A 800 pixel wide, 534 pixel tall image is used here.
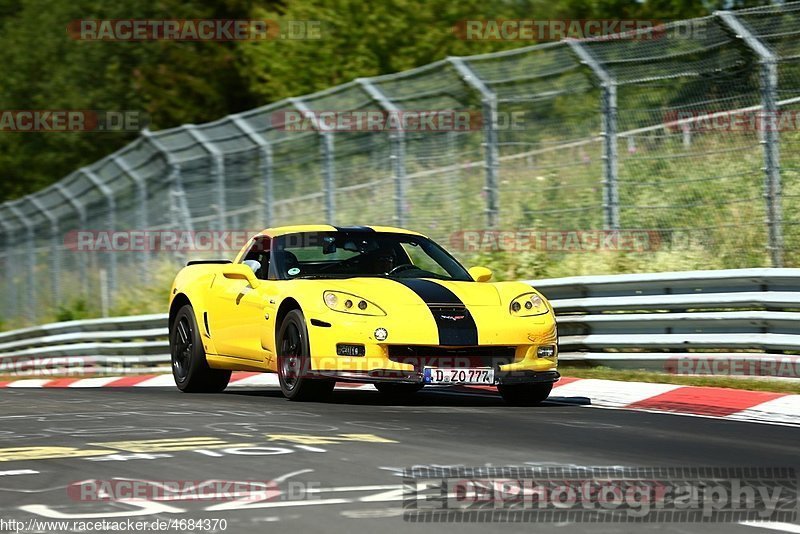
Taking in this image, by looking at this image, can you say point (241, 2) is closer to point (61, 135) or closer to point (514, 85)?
point (61, 135)

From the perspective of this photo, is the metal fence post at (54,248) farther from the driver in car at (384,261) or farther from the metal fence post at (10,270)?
the driver in car at (384,261)

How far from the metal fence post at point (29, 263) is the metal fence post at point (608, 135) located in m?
16.4

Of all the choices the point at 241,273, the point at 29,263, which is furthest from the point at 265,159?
the point at 29,263

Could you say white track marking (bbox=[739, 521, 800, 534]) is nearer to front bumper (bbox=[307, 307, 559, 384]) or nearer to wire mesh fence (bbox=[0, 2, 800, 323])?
front bumper (bbox=[307, 307, 559, 384])

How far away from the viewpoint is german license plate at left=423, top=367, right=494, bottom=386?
32.4ft

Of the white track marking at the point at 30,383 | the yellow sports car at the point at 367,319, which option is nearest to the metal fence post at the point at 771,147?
the yellow sports car at the point at 367,319

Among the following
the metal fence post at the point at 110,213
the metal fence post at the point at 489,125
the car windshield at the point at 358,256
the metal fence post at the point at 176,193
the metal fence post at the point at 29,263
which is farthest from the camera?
the metal fence post at the point at 29,263

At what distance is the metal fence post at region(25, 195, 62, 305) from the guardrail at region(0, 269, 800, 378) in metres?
15.6

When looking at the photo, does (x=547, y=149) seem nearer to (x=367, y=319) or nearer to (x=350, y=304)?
(x=350, y=304)

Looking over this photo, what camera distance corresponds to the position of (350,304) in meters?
10.2

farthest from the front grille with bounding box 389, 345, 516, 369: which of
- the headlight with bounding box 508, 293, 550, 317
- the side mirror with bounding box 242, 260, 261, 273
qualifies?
the side mirror with bounding box 242, 260, 261, 273

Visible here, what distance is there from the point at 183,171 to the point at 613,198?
9451mm

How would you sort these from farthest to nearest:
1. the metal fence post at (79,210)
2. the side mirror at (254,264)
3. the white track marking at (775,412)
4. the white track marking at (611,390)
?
the metal fence post at (79,210) < the side mirror at (254,264) < the white track marking at (611,390) < the white track marking at (775,412)

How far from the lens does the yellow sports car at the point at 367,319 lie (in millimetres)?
9953
